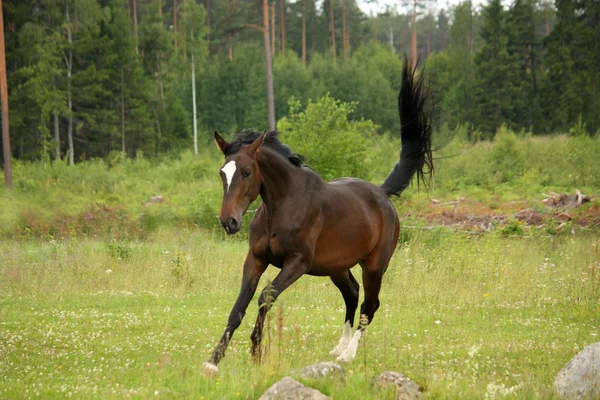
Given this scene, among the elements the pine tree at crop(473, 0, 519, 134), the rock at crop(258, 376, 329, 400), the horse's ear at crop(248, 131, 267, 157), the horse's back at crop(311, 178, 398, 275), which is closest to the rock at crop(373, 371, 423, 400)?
the rock at crop(258, 376, 329, 400)

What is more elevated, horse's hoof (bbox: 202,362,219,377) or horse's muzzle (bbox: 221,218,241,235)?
horse's muzzle (bbox: 221,218,241,235)

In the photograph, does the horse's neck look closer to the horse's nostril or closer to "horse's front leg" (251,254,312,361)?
"horse's front leg" (251,254,312,361)

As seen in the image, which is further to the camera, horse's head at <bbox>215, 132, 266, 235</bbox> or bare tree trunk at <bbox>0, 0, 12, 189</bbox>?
bare tree trunk at <bbox>0, 0, 12, 189</bbox>

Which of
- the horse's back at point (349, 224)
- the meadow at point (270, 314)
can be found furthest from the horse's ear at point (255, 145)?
the meadow at point (270, 314)

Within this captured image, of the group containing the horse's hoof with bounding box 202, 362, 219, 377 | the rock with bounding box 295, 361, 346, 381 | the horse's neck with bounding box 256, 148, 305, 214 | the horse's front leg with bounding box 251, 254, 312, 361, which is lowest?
the horse's hoof with bounding box 202, 362, 219, 377

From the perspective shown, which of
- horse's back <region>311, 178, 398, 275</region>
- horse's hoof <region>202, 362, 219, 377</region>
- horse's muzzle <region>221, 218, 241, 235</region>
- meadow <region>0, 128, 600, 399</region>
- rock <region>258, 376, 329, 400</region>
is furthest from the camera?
horse's back <region>311, 178, 398, 275</region>

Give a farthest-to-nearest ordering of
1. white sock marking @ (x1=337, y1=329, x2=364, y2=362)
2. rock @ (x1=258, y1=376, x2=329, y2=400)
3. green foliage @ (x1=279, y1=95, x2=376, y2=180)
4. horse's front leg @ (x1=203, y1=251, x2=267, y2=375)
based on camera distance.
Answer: green foliage @ (x1=279, y1=95, x2=376, y2=180), white sock marking @ (x1=337, y1=329, x2=364, y2=362), horse's front leg @ (x1=203, y1=251, x2=267, y2=375), rock @ (x1=258, y1=376, x2=329, y2=400)

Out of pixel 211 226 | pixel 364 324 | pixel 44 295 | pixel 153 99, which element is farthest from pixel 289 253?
pixel 153 99

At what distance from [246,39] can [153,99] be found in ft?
65.5

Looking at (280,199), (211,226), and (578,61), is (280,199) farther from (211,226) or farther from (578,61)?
(578,61)

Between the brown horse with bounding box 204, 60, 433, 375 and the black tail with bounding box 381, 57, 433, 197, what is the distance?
1.13 m

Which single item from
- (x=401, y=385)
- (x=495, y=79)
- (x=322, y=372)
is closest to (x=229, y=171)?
(x=322, y=372)

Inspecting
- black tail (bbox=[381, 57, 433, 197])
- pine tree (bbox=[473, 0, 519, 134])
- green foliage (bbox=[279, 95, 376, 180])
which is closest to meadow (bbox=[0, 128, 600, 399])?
green foliage (bbox=[279, 95, 376, 180])

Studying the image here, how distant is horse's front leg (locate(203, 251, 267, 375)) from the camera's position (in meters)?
6.66
